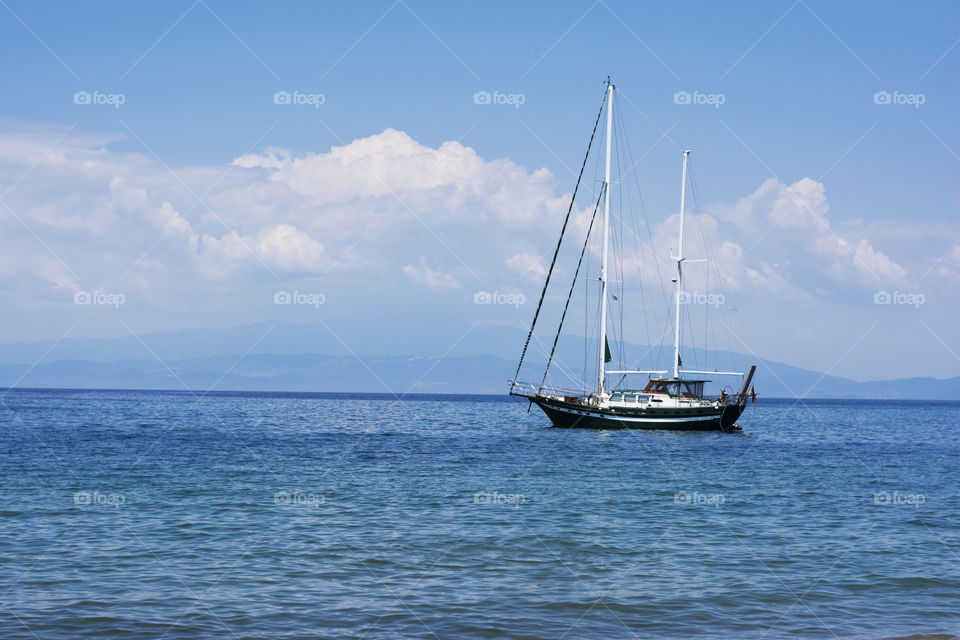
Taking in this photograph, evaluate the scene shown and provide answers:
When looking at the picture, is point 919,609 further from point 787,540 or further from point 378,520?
point 378,520

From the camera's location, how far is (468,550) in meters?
22.1

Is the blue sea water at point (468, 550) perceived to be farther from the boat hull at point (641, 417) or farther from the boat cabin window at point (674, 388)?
the boat cabin window at point (674, 388)

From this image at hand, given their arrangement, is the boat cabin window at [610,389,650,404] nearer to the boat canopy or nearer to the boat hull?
the boat canopy

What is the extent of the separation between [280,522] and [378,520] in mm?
3019

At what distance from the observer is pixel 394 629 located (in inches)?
610

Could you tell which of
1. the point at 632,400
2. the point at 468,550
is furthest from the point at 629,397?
the point at 468,550

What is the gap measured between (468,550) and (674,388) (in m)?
51.5

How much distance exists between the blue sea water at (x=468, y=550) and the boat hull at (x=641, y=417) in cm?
2172

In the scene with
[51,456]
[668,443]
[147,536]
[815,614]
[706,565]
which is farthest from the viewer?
[668,443]

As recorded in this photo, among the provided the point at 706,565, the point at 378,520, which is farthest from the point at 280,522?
the point at 706,565

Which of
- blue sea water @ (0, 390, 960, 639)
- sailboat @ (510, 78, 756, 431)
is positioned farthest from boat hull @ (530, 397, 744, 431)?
blue sea water @ (0, 390, 960, 639)

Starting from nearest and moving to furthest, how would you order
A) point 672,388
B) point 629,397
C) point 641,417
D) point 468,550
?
point 468,550 → point 641,417 → point 629,397 → point 672,388

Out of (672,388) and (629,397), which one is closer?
(629,397)

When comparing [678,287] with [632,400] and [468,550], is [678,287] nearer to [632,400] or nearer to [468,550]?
[632,400]
